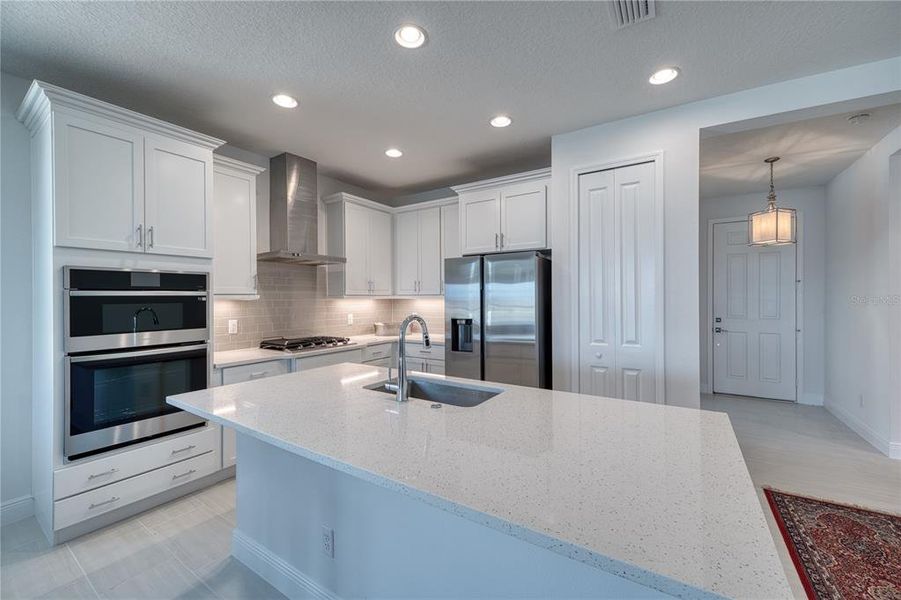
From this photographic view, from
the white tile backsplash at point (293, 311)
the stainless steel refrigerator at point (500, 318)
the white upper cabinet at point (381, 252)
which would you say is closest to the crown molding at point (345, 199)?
the white upper cabinet at point (381, 252)

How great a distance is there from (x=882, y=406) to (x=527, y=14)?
432cm

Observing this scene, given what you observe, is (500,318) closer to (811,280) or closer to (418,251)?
(418,251)

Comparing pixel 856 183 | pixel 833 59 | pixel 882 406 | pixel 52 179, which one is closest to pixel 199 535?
pixel 52 179

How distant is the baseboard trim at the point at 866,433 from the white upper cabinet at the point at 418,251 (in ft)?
13.8

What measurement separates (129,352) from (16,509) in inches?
45.4

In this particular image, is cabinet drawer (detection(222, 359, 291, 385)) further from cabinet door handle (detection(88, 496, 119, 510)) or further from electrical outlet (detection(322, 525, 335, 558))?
electrical outlet (detection(322, 525, 335, 558))

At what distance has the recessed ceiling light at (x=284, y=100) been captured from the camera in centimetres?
250

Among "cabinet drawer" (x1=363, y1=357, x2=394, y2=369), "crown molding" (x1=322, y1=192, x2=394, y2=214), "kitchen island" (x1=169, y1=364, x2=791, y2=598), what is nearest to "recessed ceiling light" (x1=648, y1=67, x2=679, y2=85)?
"kitchen island" (x1=169, y1=364, x2=791, y2=598)

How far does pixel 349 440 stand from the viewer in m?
1.21

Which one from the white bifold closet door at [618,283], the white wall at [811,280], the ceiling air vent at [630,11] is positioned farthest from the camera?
the white wall at [811,280]

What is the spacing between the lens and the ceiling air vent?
1.72 meters

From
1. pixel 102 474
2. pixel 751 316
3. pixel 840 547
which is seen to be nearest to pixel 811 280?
pixel 751 316

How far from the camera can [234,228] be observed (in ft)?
10.4

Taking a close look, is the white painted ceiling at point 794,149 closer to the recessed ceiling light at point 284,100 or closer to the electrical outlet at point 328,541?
the recessed ceiling light at point 284,100
